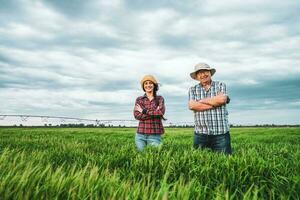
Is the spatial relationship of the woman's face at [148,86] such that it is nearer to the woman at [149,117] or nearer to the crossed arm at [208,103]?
the woman at [149,117]

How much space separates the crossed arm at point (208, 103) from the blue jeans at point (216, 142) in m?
0.61

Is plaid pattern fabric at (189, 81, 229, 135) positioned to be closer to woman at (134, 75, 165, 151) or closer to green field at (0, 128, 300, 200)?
green field at (0, 128, 300, 200)

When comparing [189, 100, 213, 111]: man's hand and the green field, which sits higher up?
[189, 100, 213, 111]: man's hand

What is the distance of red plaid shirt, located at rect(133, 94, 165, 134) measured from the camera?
7610 mm

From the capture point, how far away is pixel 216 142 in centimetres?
693

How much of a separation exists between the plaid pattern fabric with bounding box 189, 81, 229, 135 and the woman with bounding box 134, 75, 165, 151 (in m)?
1.00

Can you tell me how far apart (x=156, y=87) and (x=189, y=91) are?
1.03 m

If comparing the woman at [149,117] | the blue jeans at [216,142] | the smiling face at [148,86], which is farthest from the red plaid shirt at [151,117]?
the blue jeans at [216,142]

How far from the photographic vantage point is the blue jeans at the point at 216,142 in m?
6.88

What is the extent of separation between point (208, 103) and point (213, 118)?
0.35 meters

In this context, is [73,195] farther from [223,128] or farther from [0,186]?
[223,128]

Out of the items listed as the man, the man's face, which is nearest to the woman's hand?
the man

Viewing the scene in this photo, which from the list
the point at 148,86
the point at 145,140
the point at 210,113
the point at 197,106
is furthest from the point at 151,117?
the point at 210,113

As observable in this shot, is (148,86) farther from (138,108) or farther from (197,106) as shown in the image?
(197,106)
